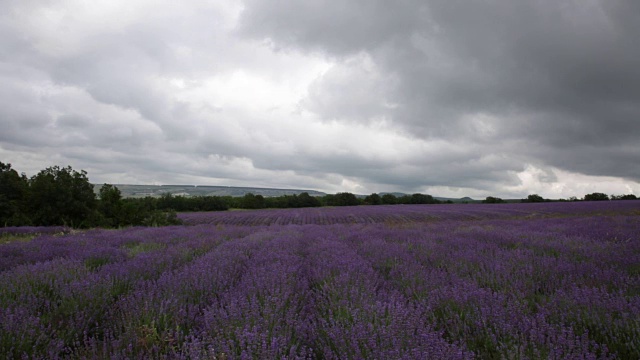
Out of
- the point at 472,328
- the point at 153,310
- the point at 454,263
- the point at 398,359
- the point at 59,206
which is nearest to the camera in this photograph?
the point at 398,359

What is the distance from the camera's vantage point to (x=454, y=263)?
148 inches

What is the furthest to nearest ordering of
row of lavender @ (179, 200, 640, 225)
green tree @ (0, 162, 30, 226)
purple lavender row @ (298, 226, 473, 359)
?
row of lavender @ (179, 200, 640, 225), green tree @ (0, 162, 30, 226), purple lavender row @ (298, 226, 473, 359)

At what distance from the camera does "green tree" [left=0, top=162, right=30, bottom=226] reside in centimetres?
1352

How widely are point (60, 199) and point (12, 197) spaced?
11.2ft

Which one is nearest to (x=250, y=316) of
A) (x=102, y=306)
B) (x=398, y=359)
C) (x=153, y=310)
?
(x=153, y=310)

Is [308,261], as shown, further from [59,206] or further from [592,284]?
[59,206]

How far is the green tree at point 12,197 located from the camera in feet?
44.3

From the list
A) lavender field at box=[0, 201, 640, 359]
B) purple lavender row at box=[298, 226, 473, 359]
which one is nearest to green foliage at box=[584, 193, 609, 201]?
lavender field at box=[0, 201, 640, 359]

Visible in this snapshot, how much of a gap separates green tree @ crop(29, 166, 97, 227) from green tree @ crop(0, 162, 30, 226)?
1.67 feet

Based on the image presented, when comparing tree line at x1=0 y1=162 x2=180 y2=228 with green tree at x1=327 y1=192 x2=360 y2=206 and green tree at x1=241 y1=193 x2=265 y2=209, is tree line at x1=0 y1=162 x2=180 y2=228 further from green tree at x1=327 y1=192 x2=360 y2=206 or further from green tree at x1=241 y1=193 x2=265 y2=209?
green tree at x1=327 y1=192 x2=360 y2=206

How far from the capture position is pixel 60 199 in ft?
46.0

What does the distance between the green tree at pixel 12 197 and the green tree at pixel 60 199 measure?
509 mm

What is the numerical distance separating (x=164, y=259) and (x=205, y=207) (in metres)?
37.2

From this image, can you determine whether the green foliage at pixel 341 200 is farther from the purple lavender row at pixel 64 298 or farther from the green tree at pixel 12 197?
the purple lavender row at pixel 64 298
